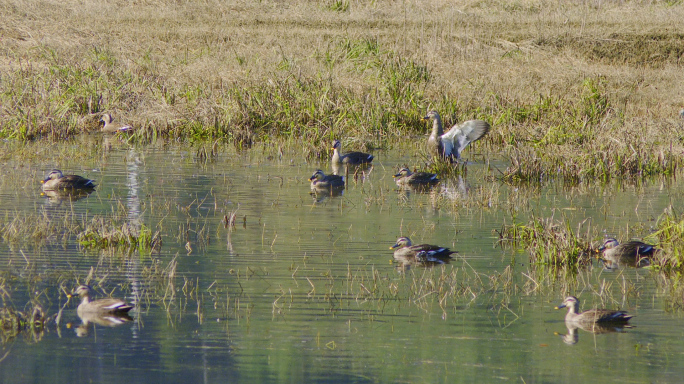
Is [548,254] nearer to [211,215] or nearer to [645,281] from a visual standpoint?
[645,281]

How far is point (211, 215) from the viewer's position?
12.8 meters

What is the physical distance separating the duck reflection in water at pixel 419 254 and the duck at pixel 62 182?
6.08 metres

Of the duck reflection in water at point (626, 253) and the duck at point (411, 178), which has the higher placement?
the duck reflection in water at point (626, 253)

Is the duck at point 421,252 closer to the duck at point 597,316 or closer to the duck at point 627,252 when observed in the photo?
the duck at point 627,252

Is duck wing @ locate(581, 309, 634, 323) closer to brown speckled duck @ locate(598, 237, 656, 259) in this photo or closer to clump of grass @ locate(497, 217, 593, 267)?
clump of grass @ locate(497, 217, 593, 267)

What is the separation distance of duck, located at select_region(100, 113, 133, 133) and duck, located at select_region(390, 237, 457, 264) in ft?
37.1

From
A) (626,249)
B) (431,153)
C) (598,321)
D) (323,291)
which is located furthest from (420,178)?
(598,321)

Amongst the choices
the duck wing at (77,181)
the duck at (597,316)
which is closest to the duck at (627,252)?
the duck at (597,316)

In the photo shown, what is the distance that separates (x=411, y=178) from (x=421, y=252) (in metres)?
5.28

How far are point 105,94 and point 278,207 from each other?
942 centimetres

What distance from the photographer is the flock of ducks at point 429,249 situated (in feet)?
26.3

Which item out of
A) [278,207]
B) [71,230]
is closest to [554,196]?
[278,207]

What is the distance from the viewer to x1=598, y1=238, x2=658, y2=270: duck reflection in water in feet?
34.3

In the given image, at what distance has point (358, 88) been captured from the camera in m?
21.5
